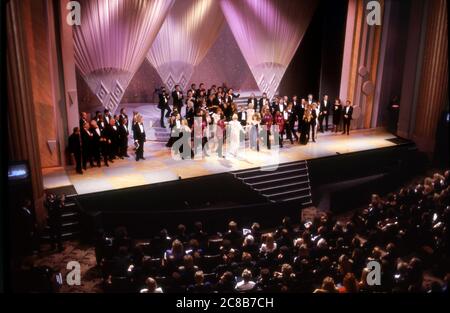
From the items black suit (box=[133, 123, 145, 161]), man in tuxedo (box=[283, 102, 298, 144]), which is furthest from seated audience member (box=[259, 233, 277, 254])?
man in tuxedo (box=[283, 102, 298, 144])

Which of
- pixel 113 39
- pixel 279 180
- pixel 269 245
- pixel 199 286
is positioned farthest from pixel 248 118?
pixel 199 286

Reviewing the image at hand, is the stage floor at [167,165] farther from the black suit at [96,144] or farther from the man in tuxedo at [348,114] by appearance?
the man in tuxedo at [348,114]

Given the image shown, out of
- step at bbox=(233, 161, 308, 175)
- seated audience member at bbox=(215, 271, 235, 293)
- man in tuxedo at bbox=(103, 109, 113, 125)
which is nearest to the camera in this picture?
seated audience member at bbox=(215, 271, 235, 293)

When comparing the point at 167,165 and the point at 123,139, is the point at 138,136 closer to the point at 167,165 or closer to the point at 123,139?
the point at 123,139

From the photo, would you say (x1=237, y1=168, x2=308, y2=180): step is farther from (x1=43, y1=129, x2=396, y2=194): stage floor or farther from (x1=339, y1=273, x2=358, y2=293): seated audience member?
(x1=339, y1=273, x2=358, y2=293): seated audience member

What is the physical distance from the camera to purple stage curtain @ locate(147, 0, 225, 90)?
1455cm

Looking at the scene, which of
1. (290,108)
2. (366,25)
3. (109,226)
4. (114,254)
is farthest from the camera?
(366,25)

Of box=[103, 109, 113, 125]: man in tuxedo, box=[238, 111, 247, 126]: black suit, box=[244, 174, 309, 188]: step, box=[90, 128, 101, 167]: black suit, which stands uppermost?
box=[103, 109, 113, 125]: man in tuxedo

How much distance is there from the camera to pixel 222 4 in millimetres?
14148

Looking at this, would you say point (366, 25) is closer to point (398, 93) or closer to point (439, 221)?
point (398, 93)

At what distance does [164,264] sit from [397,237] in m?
3.76

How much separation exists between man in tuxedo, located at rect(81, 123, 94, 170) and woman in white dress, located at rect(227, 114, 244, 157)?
126 inches

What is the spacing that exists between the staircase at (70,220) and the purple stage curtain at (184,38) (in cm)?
627

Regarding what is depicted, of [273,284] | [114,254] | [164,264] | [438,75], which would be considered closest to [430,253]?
[273,284]
